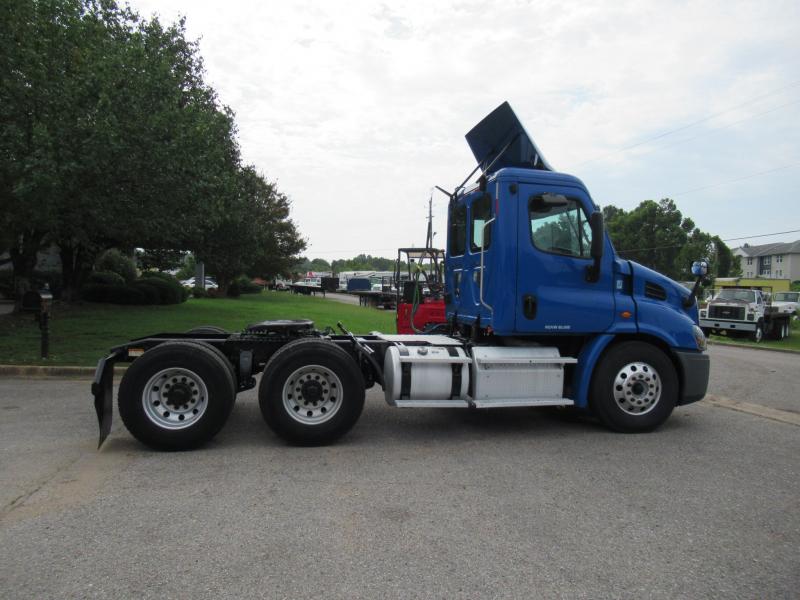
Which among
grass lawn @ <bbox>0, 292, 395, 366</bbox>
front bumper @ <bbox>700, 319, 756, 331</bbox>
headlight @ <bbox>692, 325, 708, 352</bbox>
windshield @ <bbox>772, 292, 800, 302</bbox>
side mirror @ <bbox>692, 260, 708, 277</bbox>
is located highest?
windshield @ <bbox>772, 292, 800, 302</bbox>

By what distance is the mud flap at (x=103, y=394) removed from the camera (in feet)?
17.9

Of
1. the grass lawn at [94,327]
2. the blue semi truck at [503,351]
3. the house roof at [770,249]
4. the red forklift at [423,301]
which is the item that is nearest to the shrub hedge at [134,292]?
the grass lawn at [94,327]

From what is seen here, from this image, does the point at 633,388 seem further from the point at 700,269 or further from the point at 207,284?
the point at 207,284

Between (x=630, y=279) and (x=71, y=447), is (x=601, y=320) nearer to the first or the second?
(x=630, y=279)

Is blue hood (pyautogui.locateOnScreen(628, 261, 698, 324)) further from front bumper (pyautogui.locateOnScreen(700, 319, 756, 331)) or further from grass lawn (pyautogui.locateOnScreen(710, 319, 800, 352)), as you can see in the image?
front bumper (pyautogui.locateOnScreen(700, 319, 756, 331))

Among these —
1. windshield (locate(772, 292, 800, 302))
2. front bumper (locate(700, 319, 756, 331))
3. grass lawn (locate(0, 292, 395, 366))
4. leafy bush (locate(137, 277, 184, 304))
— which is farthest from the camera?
windshield (locate(772, 292, 800, 302))

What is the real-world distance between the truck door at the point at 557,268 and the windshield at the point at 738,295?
20376 millimetres

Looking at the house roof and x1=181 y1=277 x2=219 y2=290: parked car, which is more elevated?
the house roof

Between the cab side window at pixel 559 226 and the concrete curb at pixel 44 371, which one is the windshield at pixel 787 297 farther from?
the concrete curb at pixel 44 371

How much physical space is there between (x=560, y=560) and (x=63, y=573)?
9.50 feet

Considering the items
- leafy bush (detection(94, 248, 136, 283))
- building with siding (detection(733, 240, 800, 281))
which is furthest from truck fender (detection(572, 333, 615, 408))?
building with siding (detection(733, 240, 800, 281))

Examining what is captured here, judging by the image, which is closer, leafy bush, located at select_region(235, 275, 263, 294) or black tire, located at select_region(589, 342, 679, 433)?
black tire, located at select_region(589, 342, 679, 433)

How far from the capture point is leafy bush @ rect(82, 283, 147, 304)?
23.6 metres

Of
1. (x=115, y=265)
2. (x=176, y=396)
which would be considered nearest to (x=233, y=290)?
(x=115, y=265)
